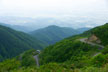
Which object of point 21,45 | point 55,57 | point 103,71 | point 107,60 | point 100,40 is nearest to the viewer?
point 103,71

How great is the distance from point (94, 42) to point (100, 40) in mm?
2393

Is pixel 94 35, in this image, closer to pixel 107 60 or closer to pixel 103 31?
pixel 103 31

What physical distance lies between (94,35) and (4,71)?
101 ft

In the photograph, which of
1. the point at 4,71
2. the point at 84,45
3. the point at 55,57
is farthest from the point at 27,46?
the point at 4,71

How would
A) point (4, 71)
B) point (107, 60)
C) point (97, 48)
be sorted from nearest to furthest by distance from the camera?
point (4, 71)
point (107, 60)
point (97, 48)

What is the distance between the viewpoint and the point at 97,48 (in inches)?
1319

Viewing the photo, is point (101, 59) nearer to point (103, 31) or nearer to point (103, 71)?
point (103, 71)

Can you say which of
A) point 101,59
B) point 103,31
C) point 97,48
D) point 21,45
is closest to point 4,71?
point 101,59

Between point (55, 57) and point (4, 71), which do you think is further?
point (55, 57)

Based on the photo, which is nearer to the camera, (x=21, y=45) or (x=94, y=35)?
(x=94, y=35)

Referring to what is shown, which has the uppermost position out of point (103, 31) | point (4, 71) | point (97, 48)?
point (103, 31)

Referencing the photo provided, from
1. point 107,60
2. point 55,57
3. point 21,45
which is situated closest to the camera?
point 107,60

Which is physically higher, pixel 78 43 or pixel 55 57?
pixel 78 43

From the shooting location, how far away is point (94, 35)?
38.0 m
